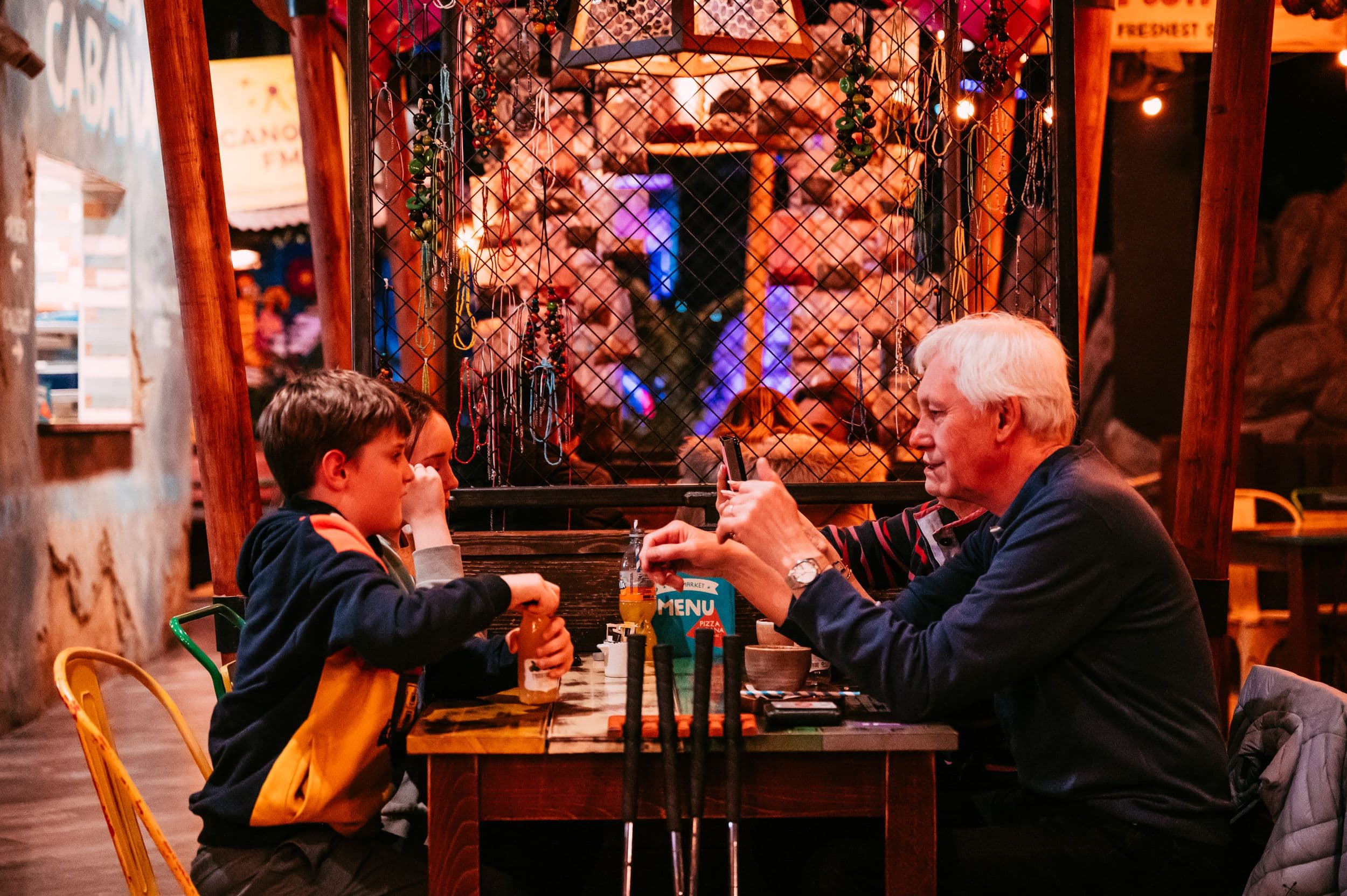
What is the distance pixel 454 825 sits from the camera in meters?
1.55

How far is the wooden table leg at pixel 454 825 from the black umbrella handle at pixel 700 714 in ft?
1.01

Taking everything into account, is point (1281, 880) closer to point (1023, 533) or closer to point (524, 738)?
point (1023, 533)

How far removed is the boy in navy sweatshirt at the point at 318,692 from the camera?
5.21ft

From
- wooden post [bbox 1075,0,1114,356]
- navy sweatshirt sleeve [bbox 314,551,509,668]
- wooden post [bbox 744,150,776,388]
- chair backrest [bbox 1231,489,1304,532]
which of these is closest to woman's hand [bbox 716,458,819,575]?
navy sweatshirt sleeve [bbox 314,551,509,668]

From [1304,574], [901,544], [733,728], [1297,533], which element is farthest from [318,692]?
[1297,533]

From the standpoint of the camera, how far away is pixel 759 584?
1.82 m

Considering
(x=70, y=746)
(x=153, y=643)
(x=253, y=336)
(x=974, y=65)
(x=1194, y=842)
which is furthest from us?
(x=253, y=336)

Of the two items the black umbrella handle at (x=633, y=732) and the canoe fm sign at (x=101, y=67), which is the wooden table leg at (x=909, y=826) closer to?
the black umbrella handle at (x=633, y=732)

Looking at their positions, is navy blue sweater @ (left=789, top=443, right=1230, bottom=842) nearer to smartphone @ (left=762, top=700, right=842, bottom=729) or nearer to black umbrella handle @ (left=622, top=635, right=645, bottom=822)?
smartphone @ (left=762, top=700, right=842, bottom=729)

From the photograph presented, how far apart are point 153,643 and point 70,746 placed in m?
2.26

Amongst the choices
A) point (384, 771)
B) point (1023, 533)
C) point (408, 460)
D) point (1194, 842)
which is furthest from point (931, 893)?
point (408, 460)

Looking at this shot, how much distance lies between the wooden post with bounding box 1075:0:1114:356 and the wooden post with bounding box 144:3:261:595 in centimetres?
272

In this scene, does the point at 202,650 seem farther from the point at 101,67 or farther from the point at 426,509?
the point at 101,67

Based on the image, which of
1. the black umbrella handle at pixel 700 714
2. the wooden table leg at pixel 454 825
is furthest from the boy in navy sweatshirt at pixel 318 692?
the black umbrella handle at pixel 700 714
